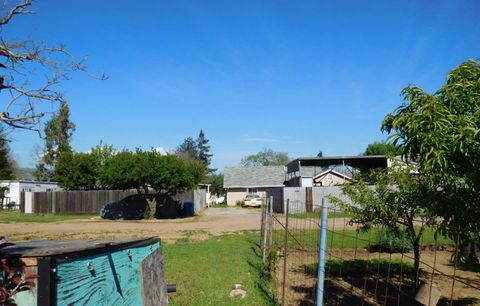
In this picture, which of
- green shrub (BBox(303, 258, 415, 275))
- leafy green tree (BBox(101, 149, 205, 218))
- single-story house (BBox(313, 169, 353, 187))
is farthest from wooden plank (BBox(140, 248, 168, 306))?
single-story house (BBox(313, 169, 353, 187))

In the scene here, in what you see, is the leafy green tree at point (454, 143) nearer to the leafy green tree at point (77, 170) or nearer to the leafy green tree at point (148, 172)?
the leafy green tree at point (148, 172)

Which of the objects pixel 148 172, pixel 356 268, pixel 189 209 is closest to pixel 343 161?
pixel 189 209

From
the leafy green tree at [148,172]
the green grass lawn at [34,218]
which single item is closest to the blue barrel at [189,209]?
the leafy green tree at [148,172]

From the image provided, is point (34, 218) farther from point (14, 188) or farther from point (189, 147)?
point (189, 147)

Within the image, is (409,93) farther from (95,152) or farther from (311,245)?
(95,152)

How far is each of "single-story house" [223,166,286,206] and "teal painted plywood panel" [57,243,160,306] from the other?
49.9m

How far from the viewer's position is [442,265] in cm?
1161

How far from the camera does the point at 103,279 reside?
259cm

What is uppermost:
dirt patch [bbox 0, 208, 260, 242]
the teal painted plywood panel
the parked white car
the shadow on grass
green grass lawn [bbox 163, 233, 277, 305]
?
the teal painted plywood panel

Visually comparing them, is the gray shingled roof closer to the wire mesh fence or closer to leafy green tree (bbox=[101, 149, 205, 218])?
leafy green tree (bbox=[101, 149, 205, 218])

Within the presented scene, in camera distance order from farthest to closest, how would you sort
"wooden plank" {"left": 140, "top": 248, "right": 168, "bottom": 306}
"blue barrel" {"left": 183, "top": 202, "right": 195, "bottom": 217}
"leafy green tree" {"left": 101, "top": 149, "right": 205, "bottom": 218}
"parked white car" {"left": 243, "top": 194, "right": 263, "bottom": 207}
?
"parked white car" {"left": 243, "top": 194, "right": 263, "bottom": 207}
"blue barrel" {"left": 183, "top": 202, "right": 195, "bottom": 217}
"leafy green tree" {"left": 101, "top": 149, "right": 205, "bottom": 218}
"wooden plank" {"left": 140, "top": 248, "right": 168, "bottom": 306}

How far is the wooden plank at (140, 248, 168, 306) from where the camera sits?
3375mm

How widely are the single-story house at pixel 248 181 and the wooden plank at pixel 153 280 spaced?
1927 inches

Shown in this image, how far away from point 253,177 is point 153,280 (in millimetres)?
51778
